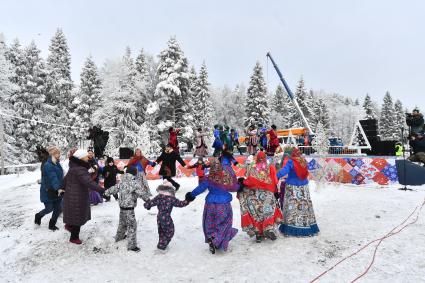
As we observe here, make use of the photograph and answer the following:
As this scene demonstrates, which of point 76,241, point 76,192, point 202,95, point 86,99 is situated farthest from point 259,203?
point 202,95

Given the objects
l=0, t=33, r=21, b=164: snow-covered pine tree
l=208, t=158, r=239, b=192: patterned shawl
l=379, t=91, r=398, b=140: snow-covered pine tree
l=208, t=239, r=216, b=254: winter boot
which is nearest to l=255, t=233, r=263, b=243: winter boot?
l=208, t=239, r=216, b=254: winter boot

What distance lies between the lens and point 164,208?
6.25 m

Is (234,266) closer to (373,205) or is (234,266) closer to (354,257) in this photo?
(354,257)

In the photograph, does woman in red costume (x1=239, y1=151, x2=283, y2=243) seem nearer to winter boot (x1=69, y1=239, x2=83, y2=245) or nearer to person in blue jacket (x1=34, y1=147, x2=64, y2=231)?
winter boot (x1=69, y1=239, x2=83, y2=245)

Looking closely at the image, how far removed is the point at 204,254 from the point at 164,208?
3.64ft

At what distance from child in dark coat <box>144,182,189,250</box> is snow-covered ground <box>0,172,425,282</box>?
10.1 inches

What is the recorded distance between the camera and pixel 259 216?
6.38 meters

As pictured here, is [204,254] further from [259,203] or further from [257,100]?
[257,100]

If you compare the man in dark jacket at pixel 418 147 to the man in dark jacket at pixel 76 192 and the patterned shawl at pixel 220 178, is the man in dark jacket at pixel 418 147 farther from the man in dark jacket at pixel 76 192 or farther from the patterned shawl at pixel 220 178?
the man in dark jacket at pixel 76 192

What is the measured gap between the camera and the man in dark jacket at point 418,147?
1181 cm

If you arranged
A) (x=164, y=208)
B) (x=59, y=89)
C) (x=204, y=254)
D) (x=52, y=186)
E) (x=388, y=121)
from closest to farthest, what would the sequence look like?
1. (x=204, y=254)
2. (x=164, y=208)
3. (x=52, y=186)
4. (x=59, y=89)
5. (x=388, y=121)

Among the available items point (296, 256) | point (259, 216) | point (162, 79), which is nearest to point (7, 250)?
point (259, 216)

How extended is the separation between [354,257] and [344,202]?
185 inches

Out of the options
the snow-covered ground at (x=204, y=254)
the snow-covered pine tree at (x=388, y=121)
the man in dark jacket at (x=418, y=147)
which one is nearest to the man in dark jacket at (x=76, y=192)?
the snow-covered ground at (x=204, y=254)
